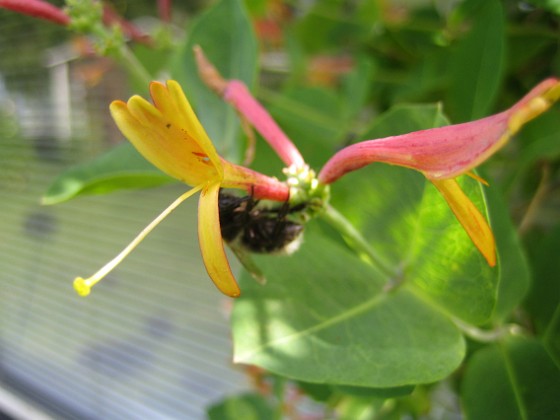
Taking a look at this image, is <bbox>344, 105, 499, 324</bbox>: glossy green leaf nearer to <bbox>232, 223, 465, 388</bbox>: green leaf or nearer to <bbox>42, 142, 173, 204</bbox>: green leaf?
<bbox>232, 223, 465, 388</bbox>: green leaf

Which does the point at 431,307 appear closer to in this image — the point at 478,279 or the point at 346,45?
the point at 478,279

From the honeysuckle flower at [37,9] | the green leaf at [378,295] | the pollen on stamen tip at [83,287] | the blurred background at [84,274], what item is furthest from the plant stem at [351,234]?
the blurred background at [84,274]

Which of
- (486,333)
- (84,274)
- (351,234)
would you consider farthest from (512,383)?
(84,274)

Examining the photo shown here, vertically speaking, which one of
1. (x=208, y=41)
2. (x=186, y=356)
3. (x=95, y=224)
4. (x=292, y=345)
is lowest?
(x=186, y=356)

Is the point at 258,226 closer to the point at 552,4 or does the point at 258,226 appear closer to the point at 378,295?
the point at 378,295

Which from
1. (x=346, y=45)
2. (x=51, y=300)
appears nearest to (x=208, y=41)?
(x=346, y=45)
